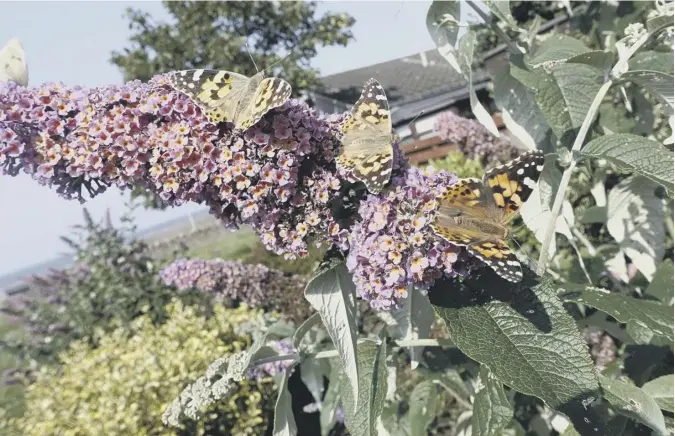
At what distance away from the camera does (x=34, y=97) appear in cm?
148

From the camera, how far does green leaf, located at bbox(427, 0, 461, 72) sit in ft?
5.42

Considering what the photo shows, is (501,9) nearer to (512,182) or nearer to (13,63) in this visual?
(512,182)

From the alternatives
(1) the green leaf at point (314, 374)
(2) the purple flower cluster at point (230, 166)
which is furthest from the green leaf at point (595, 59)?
(1) the green leaf at point (314, 374)

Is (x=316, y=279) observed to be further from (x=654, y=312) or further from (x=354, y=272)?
(x=654, y=312)

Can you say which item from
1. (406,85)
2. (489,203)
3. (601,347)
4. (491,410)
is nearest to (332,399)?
(491,410)

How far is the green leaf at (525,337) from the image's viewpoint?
42.3 inches

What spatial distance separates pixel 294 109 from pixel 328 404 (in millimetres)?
1448

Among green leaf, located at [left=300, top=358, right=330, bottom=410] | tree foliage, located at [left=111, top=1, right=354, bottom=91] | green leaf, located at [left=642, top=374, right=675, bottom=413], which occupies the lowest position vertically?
green leaf, located at [left=300, top=358, right=330, bottom=410]

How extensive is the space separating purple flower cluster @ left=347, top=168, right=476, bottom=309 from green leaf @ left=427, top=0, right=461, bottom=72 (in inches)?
22.5

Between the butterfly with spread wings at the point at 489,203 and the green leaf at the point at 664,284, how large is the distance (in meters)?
0.95

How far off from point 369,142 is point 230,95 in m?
0.41

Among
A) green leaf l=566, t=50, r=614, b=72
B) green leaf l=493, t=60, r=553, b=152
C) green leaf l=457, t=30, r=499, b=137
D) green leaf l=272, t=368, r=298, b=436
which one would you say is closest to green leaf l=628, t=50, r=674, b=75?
green leaf l=566, t=50, r=614, b=72

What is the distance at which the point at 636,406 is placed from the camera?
4.12 ft

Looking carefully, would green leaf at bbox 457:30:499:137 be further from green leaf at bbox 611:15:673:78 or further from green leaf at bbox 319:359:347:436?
green leaf at bbox 319:359:347:436
